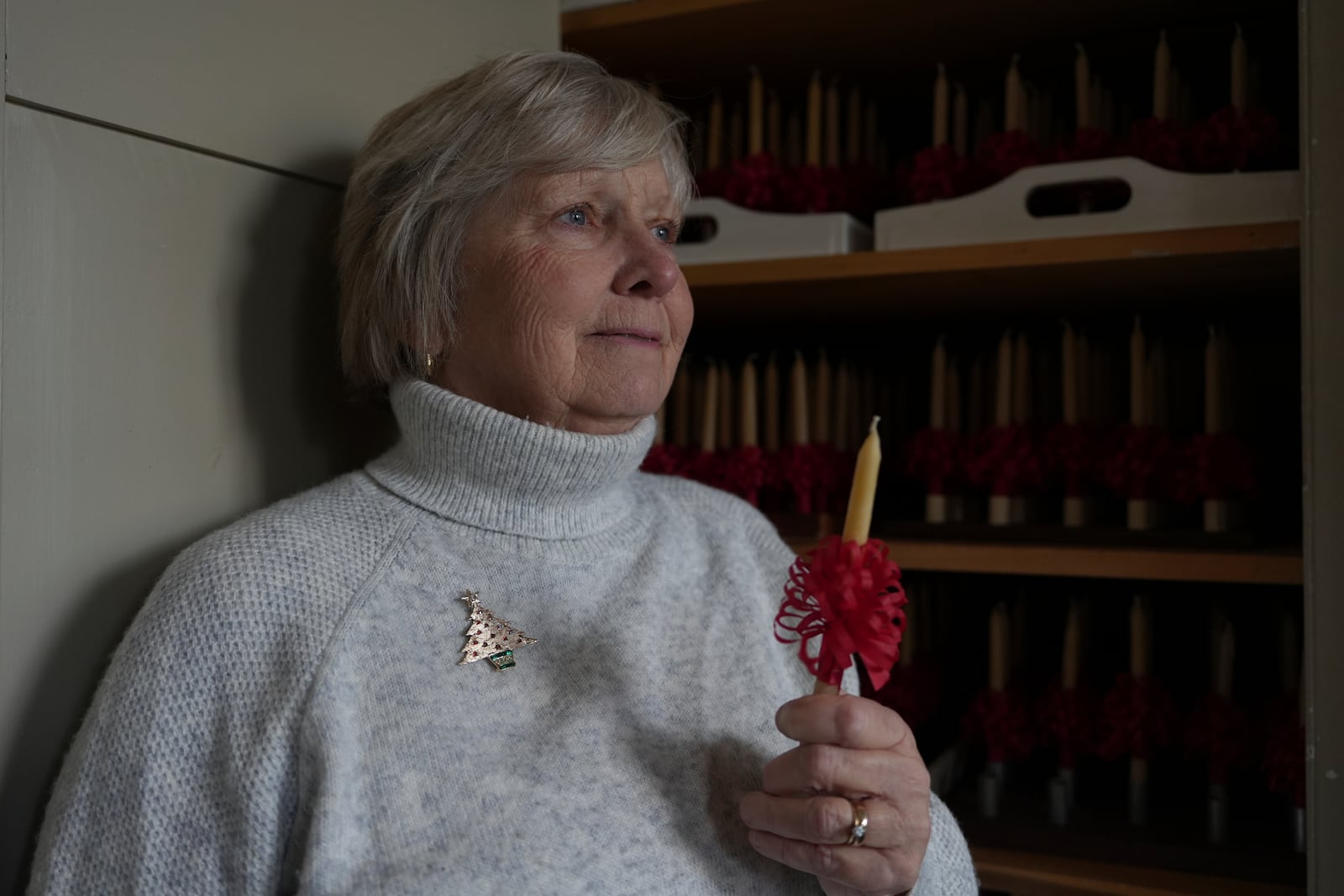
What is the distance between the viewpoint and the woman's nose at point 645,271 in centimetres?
91

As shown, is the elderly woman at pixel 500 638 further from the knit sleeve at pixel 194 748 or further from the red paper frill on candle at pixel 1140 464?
the red paper frill on candle at pixel 1140 464

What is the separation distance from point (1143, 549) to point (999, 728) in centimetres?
35

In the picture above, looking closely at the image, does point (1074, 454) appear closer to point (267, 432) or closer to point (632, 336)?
point (632, 336)

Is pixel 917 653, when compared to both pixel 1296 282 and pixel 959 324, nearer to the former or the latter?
pixel 959 324

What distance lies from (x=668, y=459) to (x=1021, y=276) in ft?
1.87

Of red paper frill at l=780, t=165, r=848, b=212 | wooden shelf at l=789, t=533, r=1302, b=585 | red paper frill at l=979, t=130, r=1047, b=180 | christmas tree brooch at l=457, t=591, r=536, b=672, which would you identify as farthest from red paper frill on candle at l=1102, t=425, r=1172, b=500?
christmas tree brooch at l=457, t=591, r=536, b=672

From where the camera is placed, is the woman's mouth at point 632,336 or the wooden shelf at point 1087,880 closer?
the woman's mouth at point 632,336

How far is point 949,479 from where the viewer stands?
55.6 inches

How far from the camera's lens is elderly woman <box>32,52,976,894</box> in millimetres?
723

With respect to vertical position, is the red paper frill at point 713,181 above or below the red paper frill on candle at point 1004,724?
above

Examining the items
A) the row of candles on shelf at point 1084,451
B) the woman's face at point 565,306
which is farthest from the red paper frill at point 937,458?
the woman's face at point 565,306

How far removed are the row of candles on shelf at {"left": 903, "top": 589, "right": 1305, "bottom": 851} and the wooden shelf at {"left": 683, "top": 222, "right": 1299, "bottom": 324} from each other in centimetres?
43

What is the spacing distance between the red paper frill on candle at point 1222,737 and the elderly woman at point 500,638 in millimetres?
509

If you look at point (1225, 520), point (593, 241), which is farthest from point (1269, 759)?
point (593, 241)
